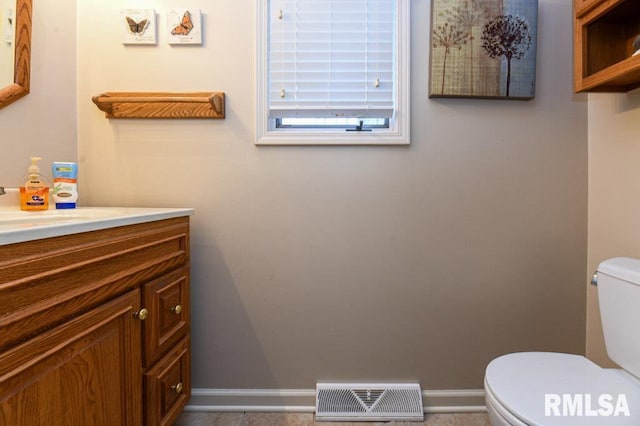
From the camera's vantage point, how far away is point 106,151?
149cm

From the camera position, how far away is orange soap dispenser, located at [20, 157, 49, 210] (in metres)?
1.17

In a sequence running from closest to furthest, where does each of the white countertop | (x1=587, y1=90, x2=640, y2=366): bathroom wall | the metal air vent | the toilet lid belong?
the white countertop → the toilet lid → (x1=587, y1=90, x2=640, y2=366): bathroom wall → the metal air vent

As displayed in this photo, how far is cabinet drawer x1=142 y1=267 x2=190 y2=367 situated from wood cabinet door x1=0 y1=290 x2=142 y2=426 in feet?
0.16

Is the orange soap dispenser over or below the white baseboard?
over

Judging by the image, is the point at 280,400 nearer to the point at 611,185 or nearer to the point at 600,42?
the point at 611,185

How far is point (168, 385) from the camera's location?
3.84 feet

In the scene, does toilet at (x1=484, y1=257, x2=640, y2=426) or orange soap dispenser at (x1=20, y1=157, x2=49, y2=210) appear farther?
orange soap dispenser at (x1=20, y1=157, x2=49, y2=210)

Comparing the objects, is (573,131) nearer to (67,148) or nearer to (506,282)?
(506,282)

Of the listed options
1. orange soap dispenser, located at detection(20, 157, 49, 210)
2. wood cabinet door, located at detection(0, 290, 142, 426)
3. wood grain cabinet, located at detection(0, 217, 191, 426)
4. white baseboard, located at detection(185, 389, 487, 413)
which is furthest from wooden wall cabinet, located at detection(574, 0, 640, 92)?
orange soap dispenser, located at detection(20, 157, 49, 210)

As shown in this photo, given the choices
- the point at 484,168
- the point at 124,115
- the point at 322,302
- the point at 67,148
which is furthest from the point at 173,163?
the point at 484,168

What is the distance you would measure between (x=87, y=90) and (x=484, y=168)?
186 cm

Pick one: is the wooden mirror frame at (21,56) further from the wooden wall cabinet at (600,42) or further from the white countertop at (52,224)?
the wooden wall cabinet at (600,42)

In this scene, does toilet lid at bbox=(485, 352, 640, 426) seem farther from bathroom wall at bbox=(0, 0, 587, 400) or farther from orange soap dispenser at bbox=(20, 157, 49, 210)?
orange soap dispenser at bbox=(20, 157, 49, 210)

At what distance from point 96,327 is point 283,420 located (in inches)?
38.1
